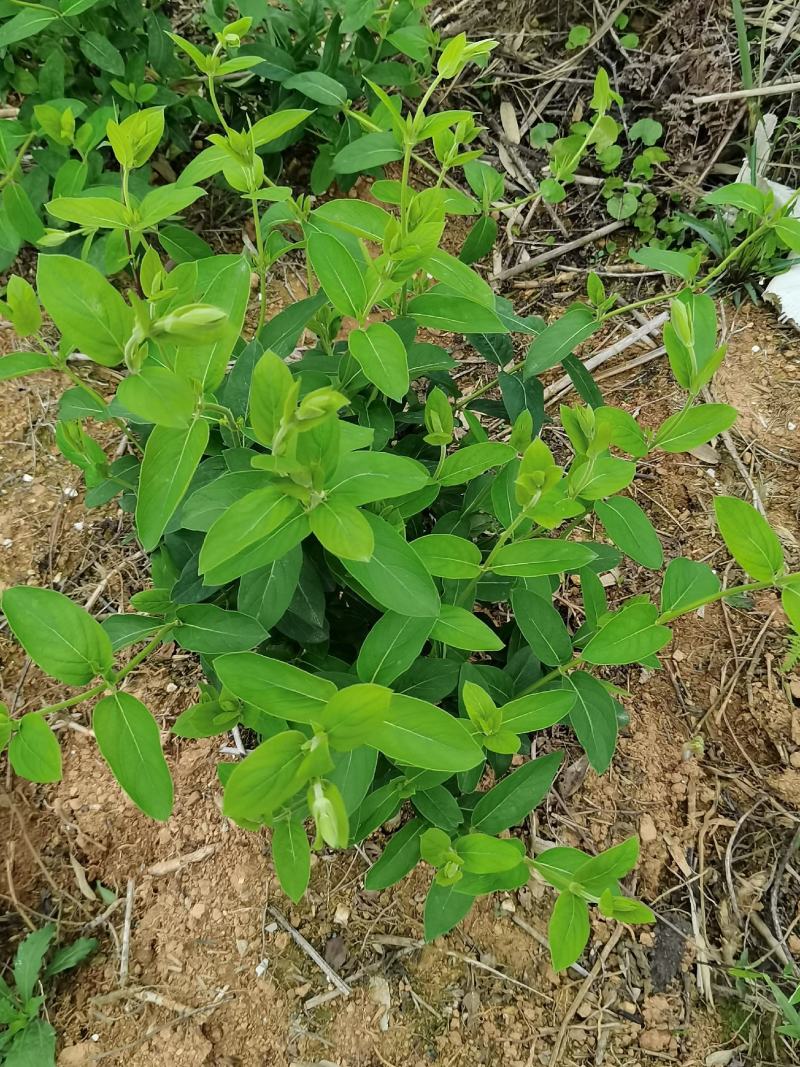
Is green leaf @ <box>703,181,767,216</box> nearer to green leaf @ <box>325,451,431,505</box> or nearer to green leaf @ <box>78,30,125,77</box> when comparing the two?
green leaf @ <box>325,451,431,505</box>

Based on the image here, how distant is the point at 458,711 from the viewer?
A: 66.9 inches

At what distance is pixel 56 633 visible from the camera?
119cm

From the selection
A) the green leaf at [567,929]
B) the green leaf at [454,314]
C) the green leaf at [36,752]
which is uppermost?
the green leaf at [454,314]

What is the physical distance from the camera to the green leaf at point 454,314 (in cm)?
144

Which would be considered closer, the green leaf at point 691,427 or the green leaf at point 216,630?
the green leaf at point 216,630

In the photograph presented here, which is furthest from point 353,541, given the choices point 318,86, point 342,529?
point 318,86

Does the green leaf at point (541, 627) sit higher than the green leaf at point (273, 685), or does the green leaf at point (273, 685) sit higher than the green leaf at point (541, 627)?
the green leaf at point (273, 685)

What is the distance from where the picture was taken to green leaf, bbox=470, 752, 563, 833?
1482 mm

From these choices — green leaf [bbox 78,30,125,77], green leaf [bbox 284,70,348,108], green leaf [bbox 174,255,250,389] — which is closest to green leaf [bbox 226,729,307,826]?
green leaf [bbox 174,255,250,389]

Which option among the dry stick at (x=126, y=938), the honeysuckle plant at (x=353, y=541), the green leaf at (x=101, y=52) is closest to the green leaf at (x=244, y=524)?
the honeysuckle plant at (x=353, y=541)

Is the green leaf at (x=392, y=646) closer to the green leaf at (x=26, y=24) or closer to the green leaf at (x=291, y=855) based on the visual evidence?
the green leaf at (x=291, y=855)

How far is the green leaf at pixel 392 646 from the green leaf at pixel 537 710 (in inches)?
8.5

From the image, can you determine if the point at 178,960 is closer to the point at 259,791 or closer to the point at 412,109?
the point at 259,791

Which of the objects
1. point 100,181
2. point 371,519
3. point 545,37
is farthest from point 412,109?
point 371,519
